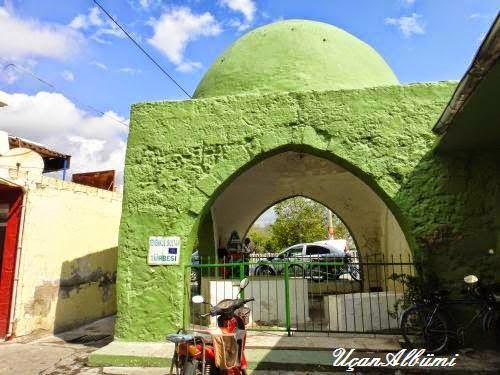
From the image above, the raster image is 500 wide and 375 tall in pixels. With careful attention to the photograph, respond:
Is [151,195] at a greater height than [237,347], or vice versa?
[151,195]

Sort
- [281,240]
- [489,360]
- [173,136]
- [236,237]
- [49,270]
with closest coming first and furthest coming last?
[489,360]
[173,136]
[49,270]
[236,237]
[281,240]

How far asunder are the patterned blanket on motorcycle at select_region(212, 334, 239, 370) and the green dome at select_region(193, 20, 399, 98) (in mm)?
4461

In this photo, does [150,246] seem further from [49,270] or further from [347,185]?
[347,185]

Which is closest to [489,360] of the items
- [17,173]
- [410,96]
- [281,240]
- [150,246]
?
[410,96]

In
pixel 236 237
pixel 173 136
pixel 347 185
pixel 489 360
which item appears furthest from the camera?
pixel 236 237

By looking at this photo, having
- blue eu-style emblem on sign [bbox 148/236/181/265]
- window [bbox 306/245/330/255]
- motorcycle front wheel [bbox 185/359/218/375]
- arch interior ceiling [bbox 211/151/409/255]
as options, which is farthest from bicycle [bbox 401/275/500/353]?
window [bbox 306/245/330/255]

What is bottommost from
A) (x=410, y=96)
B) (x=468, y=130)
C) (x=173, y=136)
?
(x=468, y=130)

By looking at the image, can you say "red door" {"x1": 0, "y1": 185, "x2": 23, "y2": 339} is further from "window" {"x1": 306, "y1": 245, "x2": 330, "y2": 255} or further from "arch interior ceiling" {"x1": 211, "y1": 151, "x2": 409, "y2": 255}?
"window" {"x1": 306, "y1": 245, "x2": 330, "y2": 255}

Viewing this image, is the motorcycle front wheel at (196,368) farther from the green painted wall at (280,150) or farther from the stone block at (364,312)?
the stone block at (364,312)

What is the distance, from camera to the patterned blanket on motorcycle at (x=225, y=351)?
3861 mm

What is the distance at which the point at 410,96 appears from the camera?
5.84 metres

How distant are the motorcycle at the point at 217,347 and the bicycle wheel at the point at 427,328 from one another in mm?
2246

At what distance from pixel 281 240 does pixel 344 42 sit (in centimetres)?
2143

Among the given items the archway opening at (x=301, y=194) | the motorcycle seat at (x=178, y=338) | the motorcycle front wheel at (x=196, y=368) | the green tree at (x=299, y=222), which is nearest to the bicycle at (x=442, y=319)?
the motorcycle front wheel at (x=196, y=368)
